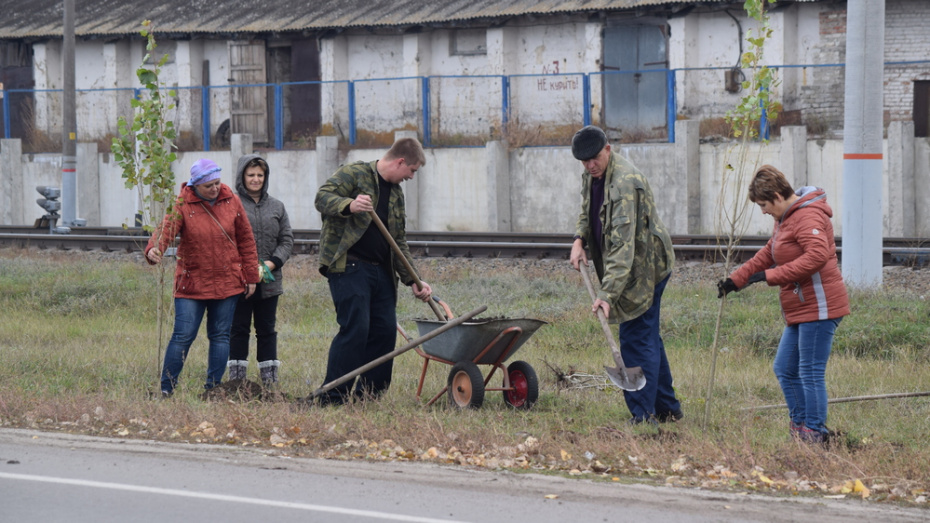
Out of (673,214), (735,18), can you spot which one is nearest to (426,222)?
(673,214)

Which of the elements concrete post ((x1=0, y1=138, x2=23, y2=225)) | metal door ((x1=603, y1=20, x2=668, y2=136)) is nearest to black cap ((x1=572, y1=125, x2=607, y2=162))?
metal door ((x1=603, y1=20, x2=668, y2=136))

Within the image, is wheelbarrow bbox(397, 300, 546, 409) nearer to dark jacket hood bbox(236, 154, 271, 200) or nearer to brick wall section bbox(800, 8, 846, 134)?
dark jacket hood bbox(236, 154, 271, 200)

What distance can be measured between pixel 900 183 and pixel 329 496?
56.8 feet

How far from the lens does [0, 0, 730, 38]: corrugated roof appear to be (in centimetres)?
2684

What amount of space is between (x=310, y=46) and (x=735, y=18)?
11568 mm

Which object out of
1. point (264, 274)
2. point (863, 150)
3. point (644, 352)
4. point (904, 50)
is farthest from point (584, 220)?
point (904, 50)

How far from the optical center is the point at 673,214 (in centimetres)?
2158

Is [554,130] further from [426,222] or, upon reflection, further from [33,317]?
[33,317]

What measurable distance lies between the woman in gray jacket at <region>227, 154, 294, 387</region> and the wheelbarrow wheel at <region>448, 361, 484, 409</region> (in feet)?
5.22

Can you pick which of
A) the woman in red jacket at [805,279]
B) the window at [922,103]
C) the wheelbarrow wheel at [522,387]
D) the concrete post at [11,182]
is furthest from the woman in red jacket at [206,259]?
the concrete post at [11,182]

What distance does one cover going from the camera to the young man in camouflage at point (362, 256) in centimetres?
729

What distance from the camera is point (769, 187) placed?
616cm

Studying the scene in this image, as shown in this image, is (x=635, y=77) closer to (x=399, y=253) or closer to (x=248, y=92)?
(x=248, y=92)

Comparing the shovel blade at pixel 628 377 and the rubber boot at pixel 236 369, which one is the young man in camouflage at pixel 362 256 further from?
the shovel blade at pixel 628 377
